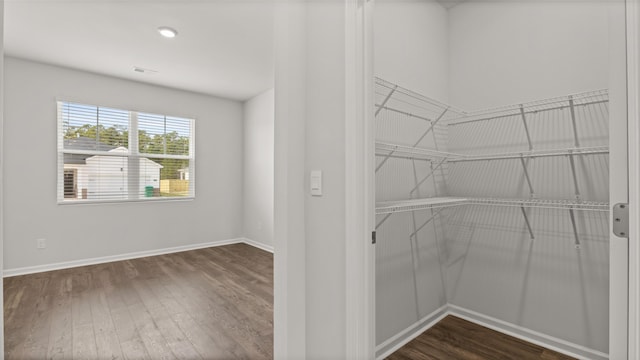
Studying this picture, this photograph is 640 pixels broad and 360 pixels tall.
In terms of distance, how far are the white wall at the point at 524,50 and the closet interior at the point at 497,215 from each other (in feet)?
0.10

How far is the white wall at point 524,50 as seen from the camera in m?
1.93

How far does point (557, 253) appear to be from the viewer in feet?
6.79

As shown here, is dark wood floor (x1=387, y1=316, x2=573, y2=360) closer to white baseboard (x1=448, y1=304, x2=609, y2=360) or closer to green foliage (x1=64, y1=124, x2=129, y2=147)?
white baseboard (x1=448, y1=304, x2=609, y2=360)

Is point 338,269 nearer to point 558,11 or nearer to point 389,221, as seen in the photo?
point 389,221

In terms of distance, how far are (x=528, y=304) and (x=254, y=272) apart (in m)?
2.72

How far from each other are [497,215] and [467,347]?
0.95m

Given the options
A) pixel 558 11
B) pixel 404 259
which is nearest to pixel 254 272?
pixel 404 259

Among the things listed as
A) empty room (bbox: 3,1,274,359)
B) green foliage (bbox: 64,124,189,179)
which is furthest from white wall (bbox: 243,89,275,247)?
green foliage (bbox: 64,124,189,179)

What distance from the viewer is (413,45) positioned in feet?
7.34

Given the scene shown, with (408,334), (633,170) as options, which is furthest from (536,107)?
(408,334)

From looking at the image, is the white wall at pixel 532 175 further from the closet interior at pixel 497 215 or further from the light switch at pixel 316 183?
the light switch at pixel 316 183

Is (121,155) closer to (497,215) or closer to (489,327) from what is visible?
(497,215)

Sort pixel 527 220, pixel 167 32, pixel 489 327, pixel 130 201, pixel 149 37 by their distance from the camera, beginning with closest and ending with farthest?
pixel 527 220, pixel 489 327, pixel 167 32, pixel 149 37, pixel 130 201

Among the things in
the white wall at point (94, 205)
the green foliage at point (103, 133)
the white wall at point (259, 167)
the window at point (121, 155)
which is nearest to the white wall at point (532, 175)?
the white wall at point (259, 167)
